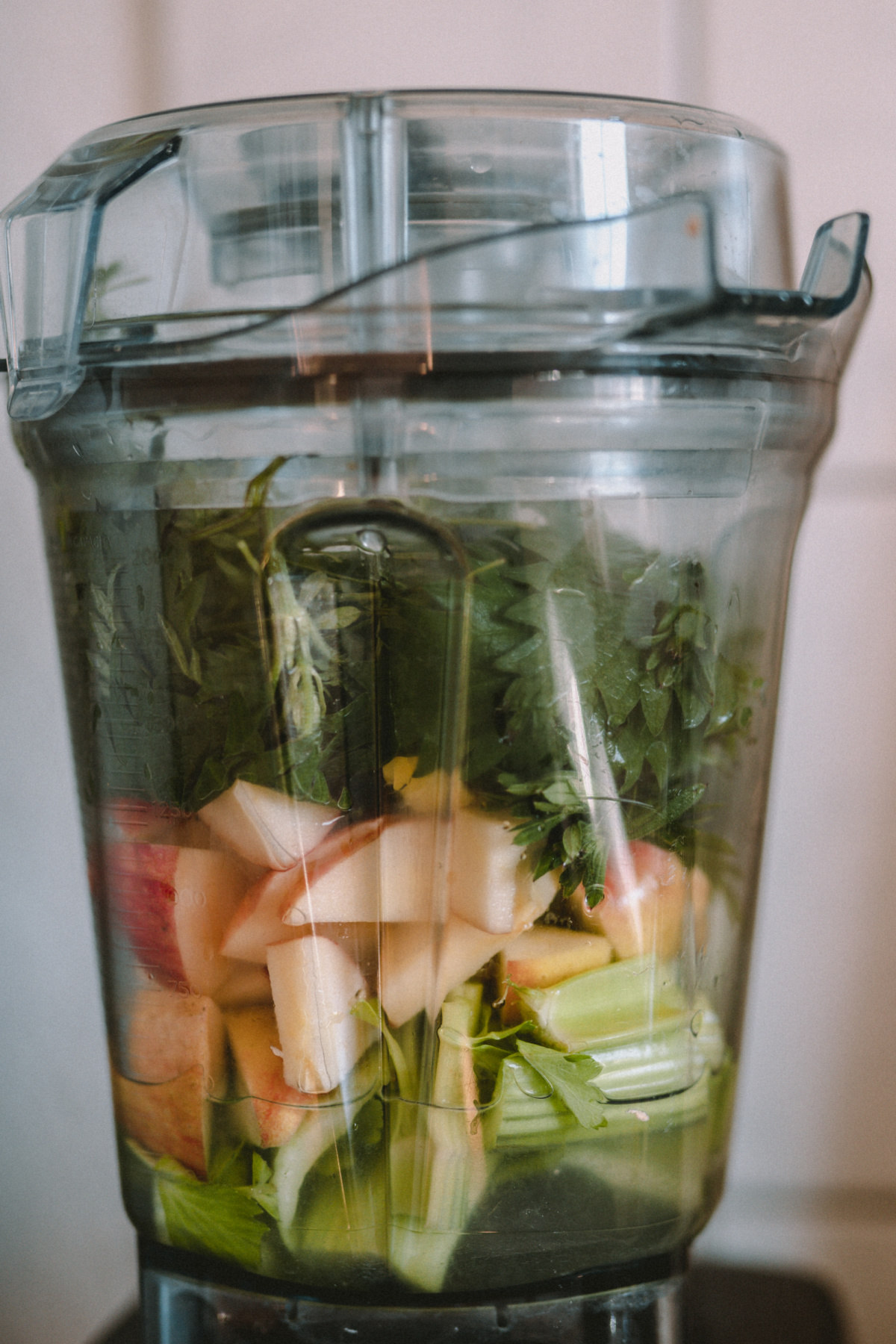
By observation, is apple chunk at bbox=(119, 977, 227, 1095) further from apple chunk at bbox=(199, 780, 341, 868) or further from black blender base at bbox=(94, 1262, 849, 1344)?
black blender base at bbox=(94, 1262, 849, 1344)

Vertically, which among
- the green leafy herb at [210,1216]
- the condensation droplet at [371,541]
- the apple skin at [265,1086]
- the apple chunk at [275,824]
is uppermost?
the condensation droplet at [371,541]

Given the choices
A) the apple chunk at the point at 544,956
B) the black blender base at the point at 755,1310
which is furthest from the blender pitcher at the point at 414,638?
the black blender base at the point at 755,1310

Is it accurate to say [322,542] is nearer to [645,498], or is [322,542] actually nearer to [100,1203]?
[645,498]

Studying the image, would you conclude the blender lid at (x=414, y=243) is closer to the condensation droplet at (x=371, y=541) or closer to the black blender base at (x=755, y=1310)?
the condensation droplet at (x=371, y=541)

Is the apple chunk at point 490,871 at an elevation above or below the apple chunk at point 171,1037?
above

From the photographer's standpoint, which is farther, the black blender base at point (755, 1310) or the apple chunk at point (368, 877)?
the black blender base at point (755, 1310)

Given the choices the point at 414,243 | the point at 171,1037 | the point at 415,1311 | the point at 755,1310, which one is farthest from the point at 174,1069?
the point at 755,1310

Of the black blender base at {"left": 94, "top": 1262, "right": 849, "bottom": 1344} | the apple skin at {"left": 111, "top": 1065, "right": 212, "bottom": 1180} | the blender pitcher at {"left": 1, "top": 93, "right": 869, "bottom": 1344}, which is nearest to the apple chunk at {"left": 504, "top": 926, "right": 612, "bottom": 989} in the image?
the blender pitcher at {"left": 1, "top": 93, "right": 869, "bottom": 1344}
